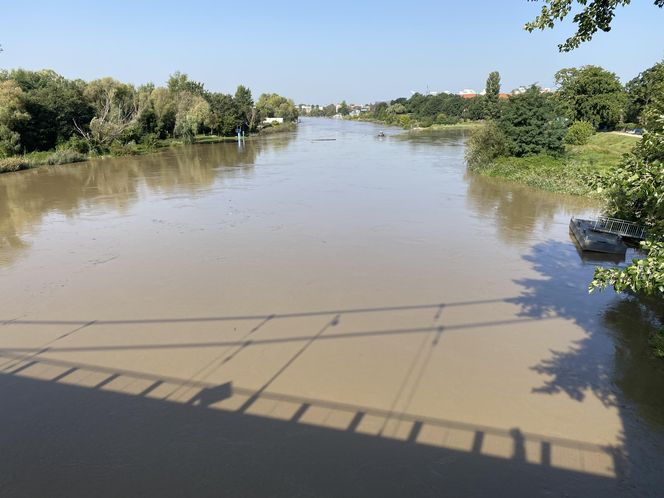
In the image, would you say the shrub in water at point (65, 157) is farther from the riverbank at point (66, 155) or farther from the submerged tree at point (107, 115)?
the submerged tree at point (107, 115)

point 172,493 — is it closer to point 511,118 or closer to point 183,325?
point 183,325

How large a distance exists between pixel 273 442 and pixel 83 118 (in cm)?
4494

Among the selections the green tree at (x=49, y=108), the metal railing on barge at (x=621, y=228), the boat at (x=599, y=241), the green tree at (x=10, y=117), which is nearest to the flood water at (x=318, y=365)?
the boat at (x=599, y=241)

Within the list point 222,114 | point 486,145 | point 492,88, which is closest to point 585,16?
point 486,145

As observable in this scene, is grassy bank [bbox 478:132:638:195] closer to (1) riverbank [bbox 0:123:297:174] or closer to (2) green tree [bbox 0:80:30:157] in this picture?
(1) riverbank [bbox 0:123:297:174]

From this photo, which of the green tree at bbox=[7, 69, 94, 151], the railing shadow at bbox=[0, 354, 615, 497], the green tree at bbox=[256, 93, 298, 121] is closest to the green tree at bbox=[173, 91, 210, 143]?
the green tree at bbox=[7, 69, 94, 151]

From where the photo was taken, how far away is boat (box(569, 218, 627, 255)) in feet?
46.7

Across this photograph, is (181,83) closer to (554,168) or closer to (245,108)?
(245,108)

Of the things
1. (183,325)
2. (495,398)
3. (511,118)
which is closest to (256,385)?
(183,325)

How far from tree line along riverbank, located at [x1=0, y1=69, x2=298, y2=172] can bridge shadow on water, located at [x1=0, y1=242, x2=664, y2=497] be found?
31.3 metres

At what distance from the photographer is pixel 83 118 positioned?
41.9 meters

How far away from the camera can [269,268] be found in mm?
12930

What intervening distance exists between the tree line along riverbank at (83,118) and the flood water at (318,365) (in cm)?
2165

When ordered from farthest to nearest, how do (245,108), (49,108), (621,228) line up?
(245,108)
(49,108)
(621,228)
